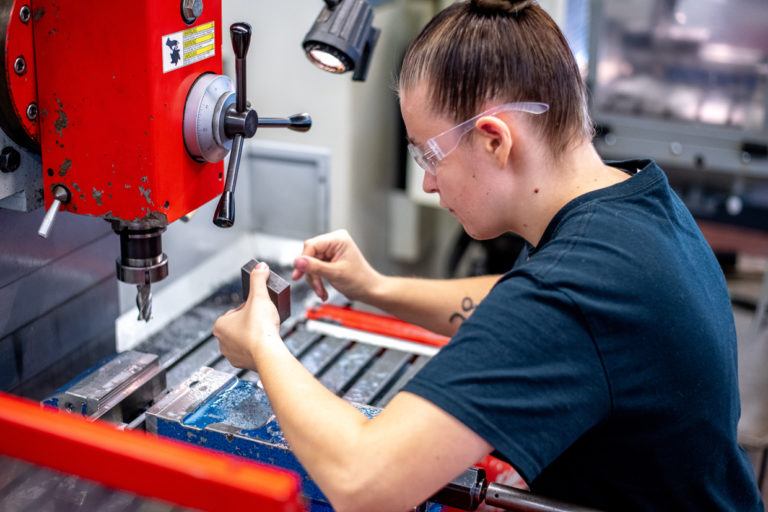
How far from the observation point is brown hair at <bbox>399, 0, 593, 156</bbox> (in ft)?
3.15

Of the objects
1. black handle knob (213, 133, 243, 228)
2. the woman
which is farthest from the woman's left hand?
black handle knob (213, 133, 243, 228)

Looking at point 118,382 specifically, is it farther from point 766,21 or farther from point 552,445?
point 766,21

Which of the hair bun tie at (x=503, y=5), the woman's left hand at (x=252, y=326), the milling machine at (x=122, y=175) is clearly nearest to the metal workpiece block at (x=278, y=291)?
the woman's left hand at (x=252, y=326)

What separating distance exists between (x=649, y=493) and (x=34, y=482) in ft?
2.26

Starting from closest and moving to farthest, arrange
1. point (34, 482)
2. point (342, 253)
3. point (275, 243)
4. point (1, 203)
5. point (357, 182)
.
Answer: point (34, 482)
point (1, 203)
point (342, 253)
point (275, 243)
point (357, 182)

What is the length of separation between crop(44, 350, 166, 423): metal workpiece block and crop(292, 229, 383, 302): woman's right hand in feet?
0.94

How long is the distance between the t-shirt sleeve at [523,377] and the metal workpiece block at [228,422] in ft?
0.82

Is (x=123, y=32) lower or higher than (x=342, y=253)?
higher

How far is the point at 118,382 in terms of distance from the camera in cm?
112

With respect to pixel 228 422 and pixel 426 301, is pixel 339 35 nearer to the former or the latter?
pixel 426 301

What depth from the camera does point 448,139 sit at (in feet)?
3.29

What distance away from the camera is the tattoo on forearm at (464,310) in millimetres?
1404

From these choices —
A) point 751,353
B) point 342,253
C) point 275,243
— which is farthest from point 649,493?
point 751,353

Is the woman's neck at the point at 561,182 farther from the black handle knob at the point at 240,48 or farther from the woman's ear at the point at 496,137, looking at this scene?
the black handle knob at the point at 240,48
